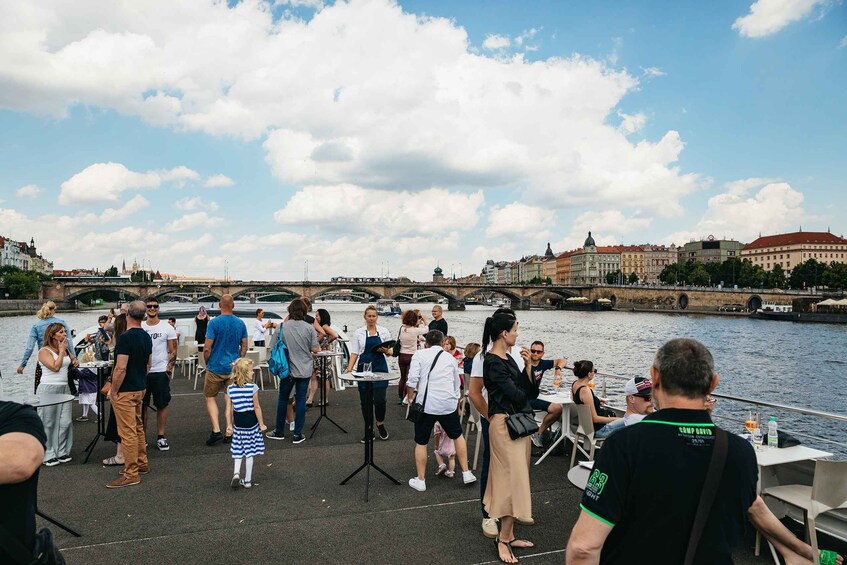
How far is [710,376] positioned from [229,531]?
432 centimetres

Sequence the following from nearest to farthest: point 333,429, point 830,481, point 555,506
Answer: point 830,481 < point 555,506 < point 333,429

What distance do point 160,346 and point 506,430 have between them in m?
5.03

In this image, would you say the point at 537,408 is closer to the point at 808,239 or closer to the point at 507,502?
the point at 507,502

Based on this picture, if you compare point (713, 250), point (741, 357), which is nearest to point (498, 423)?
point (741, 357)

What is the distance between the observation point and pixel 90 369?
359 inches

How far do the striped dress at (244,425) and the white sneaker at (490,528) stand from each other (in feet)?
8.53

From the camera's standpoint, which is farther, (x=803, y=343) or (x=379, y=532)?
(x=803, y=343)

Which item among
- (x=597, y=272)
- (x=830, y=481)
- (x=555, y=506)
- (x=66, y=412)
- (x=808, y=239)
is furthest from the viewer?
(x=597, y=272)

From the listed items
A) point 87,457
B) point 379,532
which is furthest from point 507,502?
point 87,457

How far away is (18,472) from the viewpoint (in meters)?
1.97

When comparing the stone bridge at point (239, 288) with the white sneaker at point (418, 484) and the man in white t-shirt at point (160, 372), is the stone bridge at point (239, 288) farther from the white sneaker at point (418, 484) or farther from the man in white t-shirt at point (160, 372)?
the white sneaker at point (418, 484)

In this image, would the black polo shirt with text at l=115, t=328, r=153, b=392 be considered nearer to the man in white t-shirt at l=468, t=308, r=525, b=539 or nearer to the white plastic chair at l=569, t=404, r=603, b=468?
the man in white t-shirt at l=468, t=308, r=525, b=539

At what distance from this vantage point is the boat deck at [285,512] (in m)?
4.51

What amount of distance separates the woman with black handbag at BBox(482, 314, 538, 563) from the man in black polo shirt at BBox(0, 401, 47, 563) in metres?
3.00
